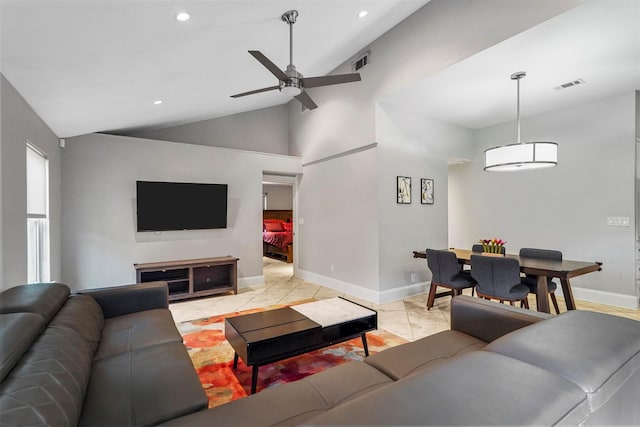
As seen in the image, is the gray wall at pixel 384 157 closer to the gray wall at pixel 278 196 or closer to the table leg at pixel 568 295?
the table leg at pixel 568 295

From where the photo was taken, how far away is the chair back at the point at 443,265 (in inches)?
148

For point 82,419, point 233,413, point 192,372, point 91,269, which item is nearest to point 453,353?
point 233,413

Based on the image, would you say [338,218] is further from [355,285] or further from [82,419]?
[82,419]

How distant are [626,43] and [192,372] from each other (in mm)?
4534

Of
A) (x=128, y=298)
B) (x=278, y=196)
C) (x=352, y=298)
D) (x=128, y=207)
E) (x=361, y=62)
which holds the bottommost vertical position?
(x=352, y=298)

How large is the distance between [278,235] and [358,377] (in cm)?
684

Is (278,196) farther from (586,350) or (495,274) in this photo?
(586,350)

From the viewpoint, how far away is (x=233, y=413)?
124cm

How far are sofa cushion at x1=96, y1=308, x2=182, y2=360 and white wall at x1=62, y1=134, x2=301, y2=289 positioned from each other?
234 cm

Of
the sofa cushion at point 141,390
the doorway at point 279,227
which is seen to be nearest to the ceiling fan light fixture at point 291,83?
the sofa cushion at point 141,390

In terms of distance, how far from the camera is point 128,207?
4.51 meters

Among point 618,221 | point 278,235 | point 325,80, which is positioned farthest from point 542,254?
point 278,235

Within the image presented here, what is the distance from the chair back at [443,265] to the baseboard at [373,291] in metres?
0.74

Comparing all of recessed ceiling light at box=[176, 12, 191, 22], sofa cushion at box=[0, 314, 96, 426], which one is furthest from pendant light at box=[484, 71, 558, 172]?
sofa cushion at box=[0, 314, 96, 426]
